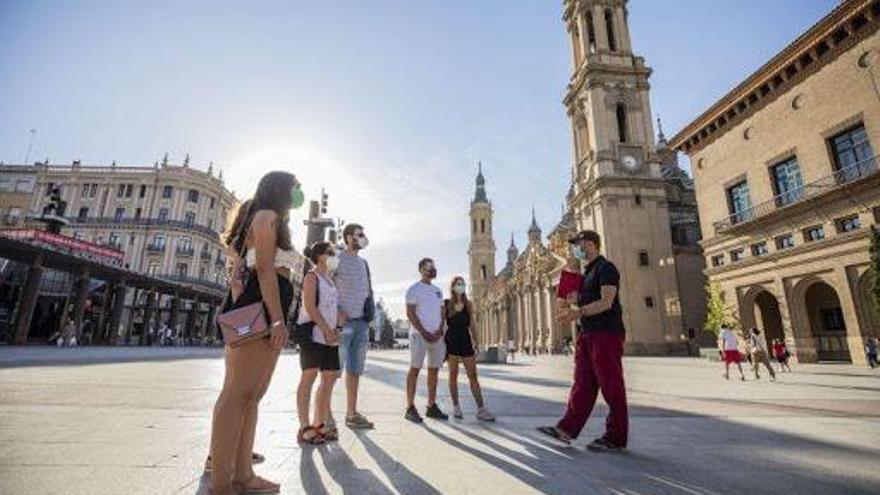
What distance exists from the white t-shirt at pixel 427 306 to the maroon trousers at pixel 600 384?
1.90 m

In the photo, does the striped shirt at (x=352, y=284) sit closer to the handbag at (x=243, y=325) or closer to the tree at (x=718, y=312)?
the handbag at (x=243, y=325)

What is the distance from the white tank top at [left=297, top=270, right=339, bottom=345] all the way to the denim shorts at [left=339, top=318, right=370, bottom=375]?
47 centimetres

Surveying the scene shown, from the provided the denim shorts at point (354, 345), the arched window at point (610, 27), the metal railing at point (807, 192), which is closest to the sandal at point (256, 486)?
the denim shorts at point (354, 345)

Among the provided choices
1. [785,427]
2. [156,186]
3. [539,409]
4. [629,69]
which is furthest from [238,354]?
[156,186]

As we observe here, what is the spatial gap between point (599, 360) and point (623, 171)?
125ft

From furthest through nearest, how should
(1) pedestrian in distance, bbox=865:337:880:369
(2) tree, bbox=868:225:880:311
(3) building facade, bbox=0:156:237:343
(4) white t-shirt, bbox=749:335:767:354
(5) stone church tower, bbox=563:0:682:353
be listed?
1. (3) building facade, bbox=0:156:237:343
2. (5) stone church tower, bbox=563:0:682:353
3. (1) pedestrian in distance, bbox=865:337:880:369
4. (2) tree, bbox=868:225:880:311
5. (4) white t-shirt, bbox=749:335:767:354

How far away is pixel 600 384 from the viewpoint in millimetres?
3990

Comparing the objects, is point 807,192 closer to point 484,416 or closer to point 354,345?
point 484,416

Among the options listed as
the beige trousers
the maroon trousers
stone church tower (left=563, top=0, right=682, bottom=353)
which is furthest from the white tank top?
stone church tower (left=563, top=0, right=682, bottom=353)

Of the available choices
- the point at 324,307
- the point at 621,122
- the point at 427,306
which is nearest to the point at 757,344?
the point at 427,306

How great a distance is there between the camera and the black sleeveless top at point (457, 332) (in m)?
5.77

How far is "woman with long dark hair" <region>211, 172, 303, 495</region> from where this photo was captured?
2.32m

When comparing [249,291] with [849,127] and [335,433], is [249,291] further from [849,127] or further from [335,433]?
[849,127]

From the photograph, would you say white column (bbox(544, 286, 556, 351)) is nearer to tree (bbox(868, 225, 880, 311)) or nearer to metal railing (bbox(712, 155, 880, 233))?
metal railing (bbox(712, 155, 880, 233))
